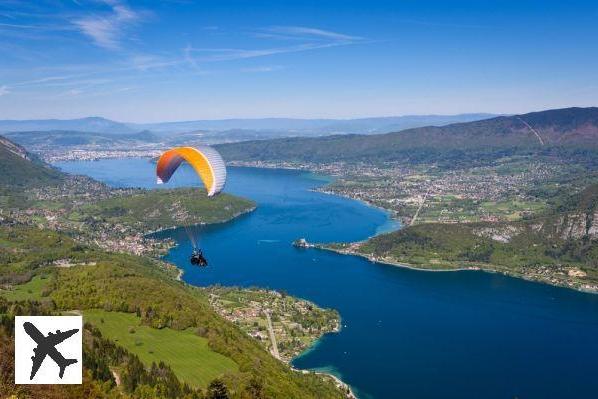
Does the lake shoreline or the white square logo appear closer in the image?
the white square logo

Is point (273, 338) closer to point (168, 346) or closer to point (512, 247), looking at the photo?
point (168, 346)

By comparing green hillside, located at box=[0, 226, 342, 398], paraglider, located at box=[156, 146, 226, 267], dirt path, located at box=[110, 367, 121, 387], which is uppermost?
paraglider, located at box=[156, 146, 226, 267]

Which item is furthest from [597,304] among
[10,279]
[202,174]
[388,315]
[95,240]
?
[95,240]

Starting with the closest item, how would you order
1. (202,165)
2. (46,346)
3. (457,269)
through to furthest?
(46,346), (202,165), (457,269)

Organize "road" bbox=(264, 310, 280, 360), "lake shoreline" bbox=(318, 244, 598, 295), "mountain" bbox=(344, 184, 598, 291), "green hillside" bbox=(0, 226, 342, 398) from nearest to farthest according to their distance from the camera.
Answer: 1. "green hillside" bbox=(0, 226, 342, 398)
2. "road" bbox=(264, 310, 280, 360)
3. "lake shoreline" bbox=(318, 244, 598, 295)
4. "mountain" bbox=(344, 184, 598, 291)

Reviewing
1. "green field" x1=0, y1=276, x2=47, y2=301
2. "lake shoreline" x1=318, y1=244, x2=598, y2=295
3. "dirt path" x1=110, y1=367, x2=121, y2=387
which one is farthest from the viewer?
"lake shoreline" x1=318, y1=244, x2=598, y2=295

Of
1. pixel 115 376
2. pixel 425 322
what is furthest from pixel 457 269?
pixel 115 376

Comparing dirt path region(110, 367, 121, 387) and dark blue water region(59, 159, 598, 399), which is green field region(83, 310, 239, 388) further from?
dark blue water region(59, 159, 598, 399)

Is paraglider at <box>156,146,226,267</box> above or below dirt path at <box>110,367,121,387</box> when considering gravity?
above

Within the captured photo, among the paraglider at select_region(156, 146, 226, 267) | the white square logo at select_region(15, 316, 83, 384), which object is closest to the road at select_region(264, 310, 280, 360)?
the paraglider at select_region(156, 146, 226, 267)
